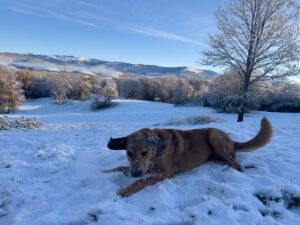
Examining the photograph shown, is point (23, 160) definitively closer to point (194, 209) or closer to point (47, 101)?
point (194, 209)

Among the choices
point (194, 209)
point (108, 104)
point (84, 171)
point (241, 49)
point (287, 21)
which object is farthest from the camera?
point (108, 104)

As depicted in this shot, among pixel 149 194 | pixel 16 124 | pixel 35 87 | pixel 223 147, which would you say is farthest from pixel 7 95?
pixel 223 147

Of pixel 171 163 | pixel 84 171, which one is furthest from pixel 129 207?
pixel 84 171

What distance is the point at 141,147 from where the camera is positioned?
3135mm

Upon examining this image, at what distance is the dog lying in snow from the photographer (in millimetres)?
3113

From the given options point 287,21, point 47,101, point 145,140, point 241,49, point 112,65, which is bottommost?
point 47,101

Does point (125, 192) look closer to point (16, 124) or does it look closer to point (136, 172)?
point (136, 172)

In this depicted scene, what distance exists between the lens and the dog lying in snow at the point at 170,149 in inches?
123

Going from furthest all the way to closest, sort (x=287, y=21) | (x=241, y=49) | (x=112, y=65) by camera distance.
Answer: (x=112, y=65) < (x=241, y=49) < (x=287, y=21)

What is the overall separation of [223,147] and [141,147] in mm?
1931

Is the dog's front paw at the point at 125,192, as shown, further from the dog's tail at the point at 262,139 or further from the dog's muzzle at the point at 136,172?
the dog's tail at the point at 262,139

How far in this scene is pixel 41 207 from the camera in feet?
8.36

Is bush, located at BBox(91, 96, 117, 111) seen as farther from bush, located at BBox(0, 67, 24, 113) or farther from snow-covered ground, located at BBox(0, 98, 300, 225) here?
snow-covered ground, located at BBox(0, 98, 300, 225)

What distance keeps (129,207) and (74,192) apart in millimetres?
1067
